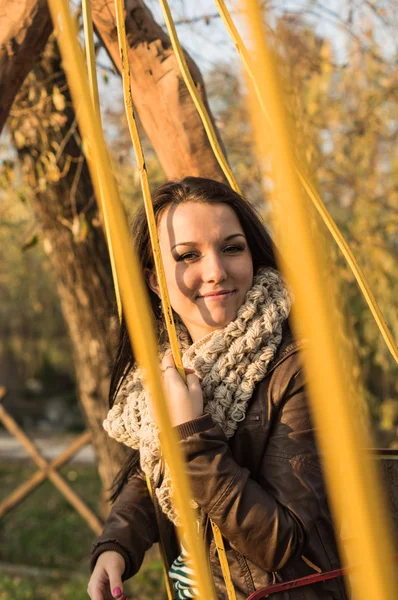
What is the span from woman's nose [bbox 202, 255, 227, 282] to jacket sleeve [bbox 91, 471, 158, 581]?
56cm

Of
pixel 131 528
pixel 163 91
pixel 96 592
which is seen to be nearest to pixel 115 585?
pixel 96 592

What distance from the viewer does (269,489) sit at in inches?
54.4

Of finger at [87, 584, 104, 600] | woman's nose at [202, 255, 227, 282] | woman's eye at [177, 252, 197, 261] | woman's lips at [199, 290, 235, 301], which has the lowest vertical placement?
finger at [87, 584, 104, 600]

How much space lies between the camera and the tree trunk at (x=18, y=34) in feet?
6.45

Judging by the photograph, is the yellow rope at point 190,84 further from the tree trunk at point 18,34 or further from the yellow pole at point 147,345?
the tree trunk at point 18,34

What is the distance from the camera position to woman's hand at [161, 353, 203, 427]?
136cm

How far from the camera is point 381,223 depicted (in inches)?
214

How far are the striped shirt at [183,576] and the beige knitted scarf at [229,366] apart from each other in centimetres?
13

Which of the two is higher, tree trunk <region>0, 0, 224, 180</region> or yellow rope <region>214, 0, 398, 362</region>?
tree trunk <region>0, 0, 224, 180</region>

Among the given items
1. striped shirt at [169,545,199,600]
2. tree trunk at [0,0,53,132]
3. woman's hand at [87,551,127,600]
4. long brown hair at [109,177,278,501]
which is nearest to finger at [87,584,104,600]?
woman's hand at [87,551,127,600]

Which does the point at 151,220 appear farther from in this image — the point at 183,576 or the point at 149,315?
the point at 183,576

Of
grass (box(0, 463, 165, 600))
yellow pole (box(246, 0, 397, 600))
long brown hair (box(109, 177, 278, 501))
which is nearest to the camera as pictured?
yellow pole (box(246, 0, 397, 600))

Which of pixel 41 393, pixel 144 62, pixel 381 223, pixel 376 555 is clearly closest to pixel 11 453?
pixel 41 393

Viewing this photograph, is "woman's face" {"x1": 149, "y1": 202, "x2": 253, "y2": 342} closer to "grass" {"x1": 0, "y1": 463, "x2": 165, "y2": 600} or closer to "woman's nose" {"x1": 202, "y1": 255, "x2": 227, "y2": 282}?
"woman's nose" {"x1": 202, "y1": 255, "x2": 227, "y2": 282}
